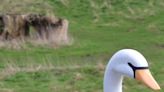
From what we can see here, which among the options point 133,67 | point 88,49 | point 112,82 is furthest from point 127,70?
point 88,49

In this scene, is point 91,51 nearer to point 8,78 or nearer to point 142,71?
point 8,78

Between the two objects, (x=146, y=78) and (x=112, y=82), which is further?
(x=112, y=82)

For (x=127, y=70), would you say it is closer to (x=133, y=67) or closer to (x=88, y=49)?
(x=133, y=67)

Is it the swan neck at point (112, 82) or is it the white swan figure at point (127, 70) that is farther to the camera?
the swan neck at point (112, 82)

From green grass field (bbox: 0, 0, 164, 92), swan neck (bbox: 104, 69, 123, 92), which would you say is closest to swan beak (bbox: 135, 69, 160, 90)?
swan neck (bbox: 104, 69, 123, 92)

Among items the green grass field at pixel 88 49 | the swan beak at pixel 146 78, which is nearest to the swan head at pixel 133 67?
the swan beak at pixel 146 78

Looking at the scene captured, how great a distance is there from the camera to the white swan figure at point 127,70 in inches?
198

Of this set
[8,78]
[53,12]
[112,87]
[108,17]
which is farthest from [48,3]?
[112,87]

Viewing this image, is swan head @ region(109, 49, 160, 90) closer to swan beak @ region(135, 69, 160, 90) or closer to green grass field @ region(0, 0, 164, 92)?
swan beak @ region(135, 69, 160, 90)

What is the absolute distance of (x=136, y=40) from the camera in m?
15.4

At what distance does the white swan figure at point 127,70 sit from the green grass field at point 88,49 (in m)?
4.26

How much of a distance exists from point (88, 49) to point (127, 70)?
8.45m

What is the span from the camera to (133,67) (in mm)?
5227

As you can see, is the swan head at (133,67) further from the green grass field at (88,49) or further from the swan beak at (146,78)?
the green grass field at (88,49)
